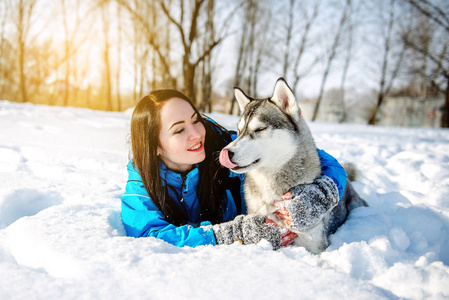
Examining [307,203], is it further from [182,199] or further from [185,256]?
[182,199]

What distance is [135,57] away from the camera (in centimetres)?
1842

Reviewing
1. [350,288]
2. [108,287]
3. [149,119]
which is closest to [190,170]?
[149,119]

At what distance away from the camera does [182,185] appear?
229 cm

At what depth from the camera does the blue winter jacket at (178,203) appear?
5.94 ft

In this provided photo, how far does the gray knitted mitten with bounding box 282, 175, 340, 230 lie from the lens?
1804 millimetres

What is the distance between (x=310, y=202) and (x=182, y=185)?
107 cm

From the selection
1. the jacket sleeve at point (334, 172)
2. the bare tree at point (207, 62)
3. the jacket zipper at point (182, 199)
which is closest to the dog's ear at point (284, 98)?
the jacket sleeve at point (334, 172)

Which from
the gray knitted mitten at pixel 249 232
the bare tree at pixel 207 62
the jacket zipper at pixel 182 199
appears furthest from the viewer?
the bare tree at pixel 207 62

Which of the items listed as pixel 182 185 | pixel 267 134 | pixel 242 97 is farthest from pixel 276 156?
pixel 182 185

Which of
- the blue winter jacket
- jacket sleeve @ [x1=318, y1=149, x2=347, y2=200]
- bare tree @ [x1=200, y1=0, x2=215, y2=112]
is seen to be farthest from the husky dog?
bare tree @ [x1=200, y1=0, x2=215, y2=112]

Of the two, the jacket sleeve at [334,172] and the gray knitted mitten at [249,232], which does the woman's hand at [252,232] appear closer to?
the gray knitted mitten at [249,232]

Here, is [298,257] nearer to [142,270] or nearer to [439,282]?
[439,282]

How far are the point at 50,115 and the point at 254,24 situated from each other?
46.2ft

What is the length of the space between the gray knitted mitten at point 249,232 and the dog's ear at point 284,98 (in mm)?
935
